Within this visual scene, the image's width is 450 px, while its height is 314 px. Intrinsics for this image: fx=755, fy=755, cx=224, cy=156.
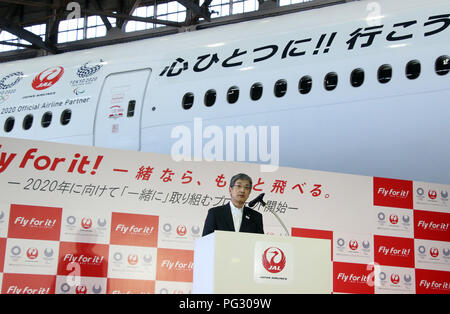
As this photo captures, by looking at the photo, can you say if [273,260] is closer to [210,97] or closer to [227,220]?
[227,220]

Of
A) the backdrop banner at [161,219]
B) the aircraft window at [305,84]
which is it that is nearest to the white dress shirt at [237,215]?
the backdrop banner at [161,219]

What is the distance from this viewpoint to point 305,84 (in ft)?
34.3

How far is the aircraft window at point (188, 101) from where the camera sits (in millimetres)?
Result: 11663

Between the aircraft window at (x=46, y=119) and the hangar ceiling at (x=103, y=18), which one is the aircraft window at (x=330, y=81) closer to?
the aircraft window at (x=46, y=119)

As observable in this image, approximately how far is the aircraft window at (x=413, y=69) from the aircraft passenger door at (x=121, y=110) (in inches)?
177

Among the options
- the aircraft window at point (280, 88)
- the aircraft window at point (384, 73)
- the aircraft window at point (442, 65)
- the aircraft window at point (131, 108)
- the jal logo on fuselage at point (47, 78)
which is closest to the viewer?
the aircraft window at point (442, 65)

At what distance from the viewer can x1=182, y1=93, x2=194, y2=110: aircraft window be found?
459 inches

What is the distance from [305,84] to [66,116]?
4832 millimetres

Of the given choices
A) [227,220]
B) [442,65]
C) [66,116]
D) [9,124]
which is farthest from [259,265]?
[9,124]

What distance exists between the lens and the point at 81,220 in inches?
302

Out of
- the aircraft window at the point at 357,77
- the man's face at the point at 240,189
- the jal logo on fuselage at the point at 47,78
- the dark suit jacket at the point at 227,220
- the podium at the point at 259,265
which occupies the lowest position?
the podium at the point at 259,265

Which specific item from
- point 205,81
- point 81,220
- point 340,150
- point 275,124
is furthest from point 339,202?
point 205,81

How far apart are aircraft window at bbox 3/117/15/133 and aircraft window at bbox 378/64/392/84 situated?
7420 mm
